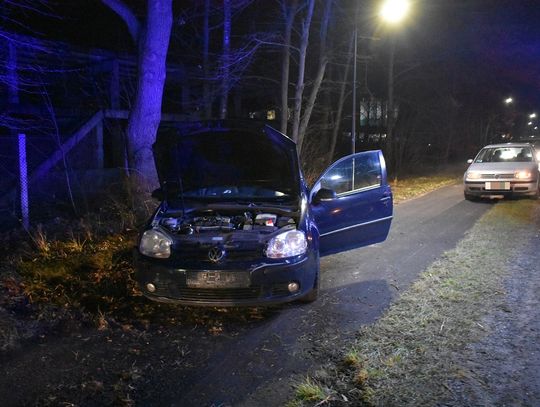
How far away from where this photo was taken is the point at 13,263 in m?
5.76

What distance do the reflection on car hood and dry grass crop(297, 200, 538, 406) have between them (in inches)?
244

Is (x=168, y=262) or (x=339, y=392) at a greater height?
(x=168, y=262)

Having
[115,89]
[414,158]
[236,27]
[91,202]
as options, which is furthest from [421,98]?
[91,202]

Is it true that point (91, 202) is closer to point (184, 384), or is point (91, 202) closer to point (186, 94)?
point (184, 384)

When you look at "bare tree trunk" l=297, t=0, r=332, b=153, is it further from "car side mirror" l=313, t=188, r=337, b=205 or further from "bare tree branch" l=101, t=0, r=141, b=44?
"car side mirror" l=313, t=188, r=337, b=205

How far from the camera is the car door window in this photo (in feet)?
19.6

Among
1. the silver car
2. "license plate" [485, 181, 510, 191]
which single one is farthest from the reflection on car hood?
"license plate" [485, 181, 510, 191]

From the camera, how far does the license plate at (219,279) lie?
4117 mm

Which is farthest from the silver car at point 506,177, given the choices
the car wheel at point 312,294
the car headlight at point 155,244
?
the car headlight at point 155,244

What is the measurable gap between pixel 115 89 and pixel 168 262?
42.9ft

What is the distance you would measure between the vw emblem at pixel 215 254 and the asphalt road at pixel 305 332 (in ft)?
2.42

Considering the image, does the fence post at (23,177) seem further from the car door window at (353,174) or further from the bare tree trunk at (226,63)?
the bare tree trunk at (226,63)

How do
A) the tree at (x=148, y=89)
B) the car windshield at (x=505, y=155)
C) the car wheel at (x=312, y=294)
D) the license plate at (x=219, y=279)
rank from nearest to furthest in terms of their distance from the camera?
the license plate at (x=219, y=279)
the car wheel at (x=312, y=294)
the tree at (x=148, y=89)
the car windshield at (x=505, y=155)

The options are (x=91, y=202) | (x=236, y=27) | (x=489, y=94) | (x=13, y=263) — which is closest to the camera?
(x=13, y=263)
